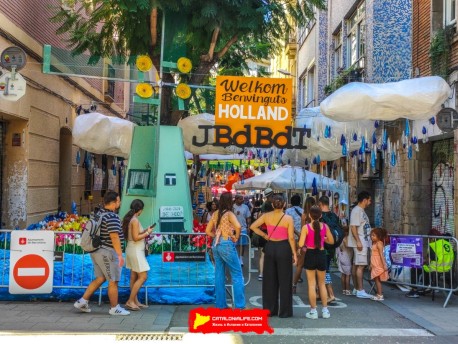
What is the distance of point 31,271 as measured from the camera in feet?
28.3

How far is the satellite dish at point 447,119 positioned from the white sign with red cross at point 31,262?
23.0 ft

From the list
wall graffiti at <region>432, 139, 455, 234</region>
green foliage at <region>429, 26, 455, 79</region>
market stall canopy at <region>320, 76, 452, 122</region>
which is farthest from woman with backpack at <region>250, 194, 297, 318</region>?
green foliage at <region>429, 26, 455, 79</region>

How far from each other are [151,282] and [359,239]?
3639 mm

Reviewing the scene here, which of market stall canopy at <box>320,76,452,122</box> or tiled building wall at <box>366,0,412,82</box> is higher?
tiled building wall at <box>366,0,412,82</box>

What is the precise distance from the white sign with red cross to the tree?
14.5 ft

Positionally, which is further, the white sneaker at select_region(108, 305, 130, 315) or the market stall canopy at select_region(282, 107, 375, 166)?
the market stall canopy at select_region(282, 107, 375, 166)

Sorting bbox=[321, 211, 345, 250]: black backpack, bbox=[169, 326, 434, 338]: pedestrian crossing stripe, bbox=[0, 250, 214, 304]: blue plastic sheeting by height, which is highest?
bbox=[321, 211, 345, 250]: black backpack

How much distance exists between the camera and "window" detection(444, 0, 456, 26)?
11870mm

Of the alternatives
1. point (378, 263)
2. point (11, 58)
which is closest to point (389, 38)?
point (378, 263)

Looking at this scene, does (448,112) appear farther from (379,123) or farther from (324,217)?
(324,217)

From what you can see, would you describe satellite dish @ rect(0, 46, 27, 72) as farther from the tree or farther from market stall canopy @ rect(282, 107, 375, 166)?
market stall canopy @ rect(282, 107, 375, 166)

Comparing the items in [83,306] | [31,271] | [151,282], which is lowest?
[83,306]

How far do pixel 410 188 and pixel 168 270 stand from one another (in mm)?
6650

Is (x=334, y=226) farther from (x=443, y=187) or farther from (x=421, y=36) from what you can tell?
(x=421, y=36)
